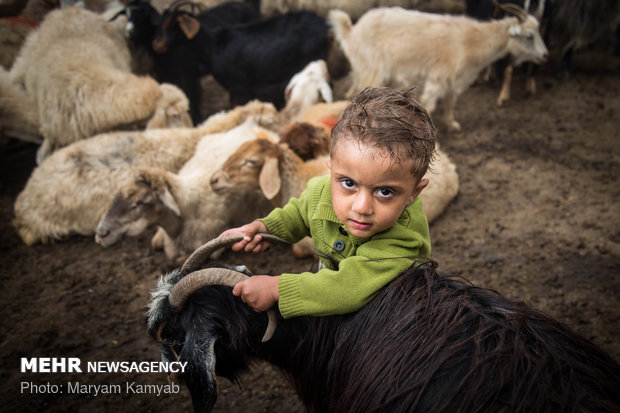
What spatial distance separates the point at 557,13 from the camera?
661 centimetres

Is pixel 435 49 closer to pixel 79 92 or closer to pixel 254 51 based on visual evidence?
pixel 254 51

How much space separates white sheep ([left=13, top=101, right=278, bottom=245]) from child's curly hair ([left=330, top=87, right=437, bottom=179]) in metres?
3.47

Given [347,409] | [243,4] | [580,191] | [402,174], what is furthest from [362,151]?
[243,4]

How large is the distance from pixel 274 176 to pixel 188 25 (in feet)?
13.2

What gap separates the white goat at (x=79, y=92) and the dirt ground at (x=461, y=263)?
3.46 feet

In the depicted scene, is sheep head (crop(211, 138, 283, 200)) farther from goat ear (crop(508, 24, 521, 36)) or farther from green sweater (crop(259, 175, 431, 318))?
goat ear (crop(508, 24, 521, 36))

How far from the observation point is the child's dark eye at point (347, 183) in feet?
5.17

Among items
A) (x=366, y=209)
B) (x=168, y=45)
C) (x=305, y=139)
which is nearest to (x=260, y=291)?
(x=366, y=209)

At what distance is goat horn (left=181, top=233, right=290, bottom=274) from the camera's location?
6.07 feet

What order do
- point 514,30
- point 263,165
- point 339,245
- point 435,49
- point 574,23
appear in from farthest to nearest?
point 574,23 < point 514,30 < point 435,49 < point 263,165 < point 339,245

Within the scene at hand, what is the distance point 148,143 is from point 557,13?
6.55 metres

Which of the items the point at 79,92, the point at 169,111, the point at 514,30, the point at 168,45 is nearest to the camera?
the point at 79,92

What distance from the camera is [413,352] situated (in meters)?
1.69

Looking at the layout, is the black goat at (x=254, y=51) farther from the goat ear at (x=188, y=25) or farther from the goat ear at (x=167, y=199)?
the goat ear at (x=167, y=199)
